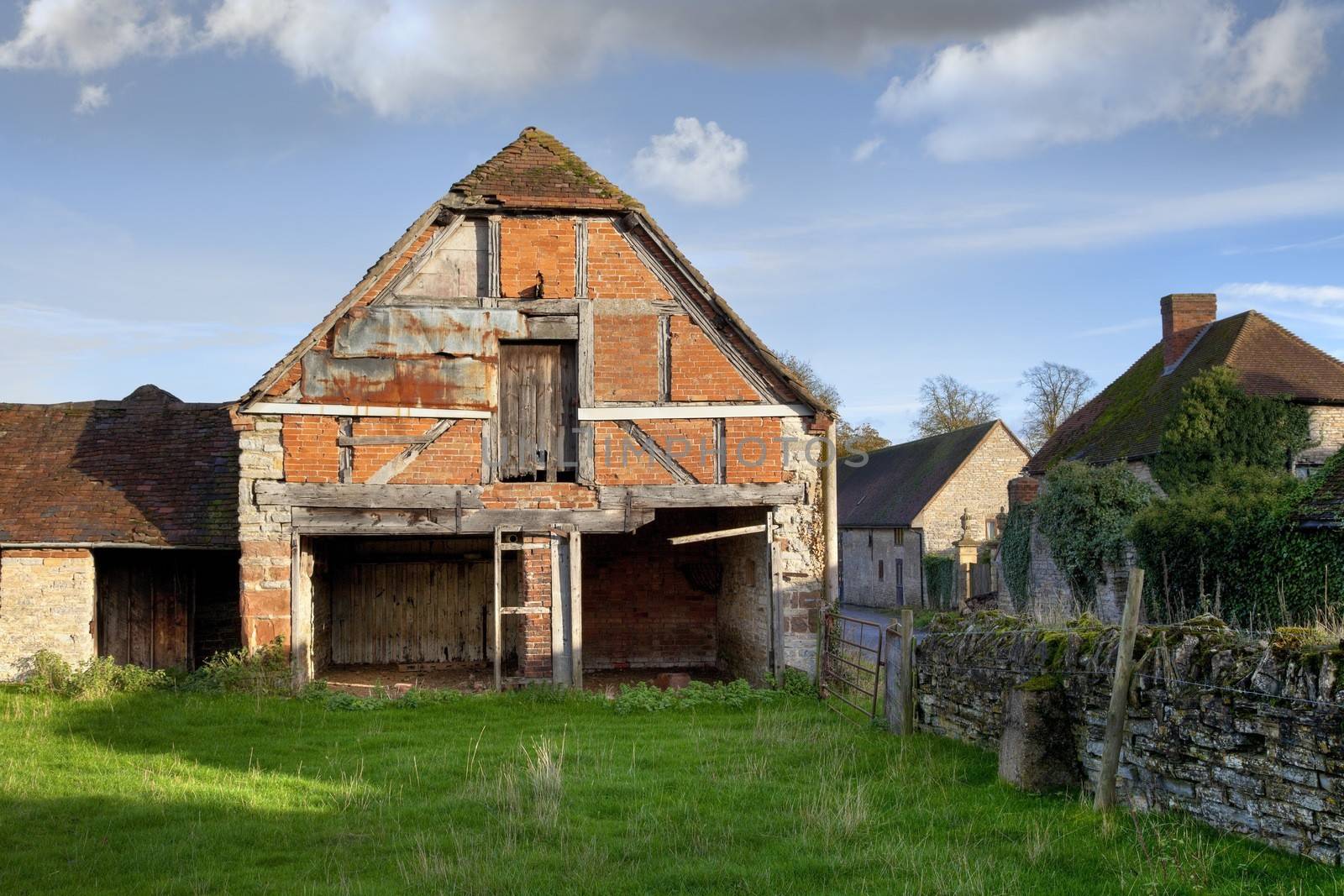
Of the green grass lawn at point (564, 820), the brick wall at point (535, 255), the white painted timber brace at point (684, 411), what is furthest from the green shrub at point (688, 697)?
the brick wall at point (535, 255)

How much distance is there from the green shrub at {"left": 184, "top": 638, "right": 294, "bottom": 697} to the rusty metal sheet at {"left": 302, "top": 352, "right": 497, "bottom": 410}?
3.49 meters

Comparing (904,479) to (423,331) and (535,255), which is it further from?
(423,331)

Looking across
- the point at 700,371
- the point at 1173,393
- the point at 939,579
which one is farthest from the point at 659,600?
the point at 939,579

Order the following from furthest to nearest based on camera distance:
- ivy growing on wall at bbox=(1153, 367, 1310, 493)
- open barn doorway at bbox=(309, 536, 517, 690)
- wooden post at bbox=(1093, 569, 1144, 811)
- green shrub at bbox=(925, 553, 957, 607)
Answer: green shrub at bbox=(925, 553, 957, 607)
ivy growing on wall at bbox=(1153, 367, 1310, 493)
open barn doorway at bbox=(309, 536, 517, 690)
wooden post at bbox=(1093, 569, 1144, 811)

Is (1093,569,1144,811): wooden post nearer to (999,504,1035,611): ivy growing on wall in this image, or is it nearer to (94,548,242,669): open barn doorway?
(94,548,242,669): open barn doorway

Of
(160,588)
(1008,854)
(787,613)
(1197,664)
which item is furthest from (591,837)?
(160,588)

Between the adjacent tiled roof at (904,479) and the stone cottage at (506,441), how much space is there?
22.1 m

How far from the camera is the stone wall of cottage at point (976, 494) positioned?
1410 inches

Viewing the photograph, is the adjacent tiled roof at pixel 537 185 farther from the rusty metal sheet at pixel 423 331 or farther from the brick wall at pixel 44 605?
the brick wall at pixel 44 605

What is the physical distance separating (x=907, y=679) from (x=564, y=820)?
15.4 ft

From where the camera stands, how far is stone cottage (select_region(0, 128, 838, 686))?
1438 cm

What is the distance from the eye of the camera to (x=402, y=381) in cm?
1455

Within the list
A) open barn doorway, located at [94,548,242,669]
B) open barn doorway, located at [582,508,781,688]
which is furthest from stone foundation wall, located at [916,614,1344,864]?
open barn doorway, located at [94,548,242,669]

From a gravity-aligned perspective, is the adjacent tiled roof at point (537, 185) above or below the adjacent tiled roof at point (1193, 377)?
above
